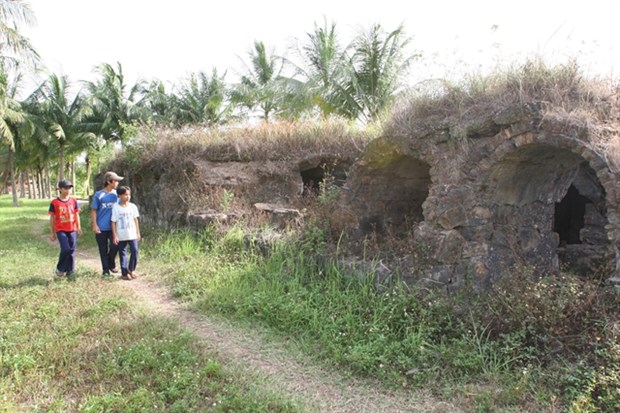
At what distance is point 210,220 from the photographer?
9.34m

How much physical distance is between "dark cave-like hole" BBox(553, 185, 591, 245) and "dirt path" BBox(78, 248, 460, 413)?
7.81 metres

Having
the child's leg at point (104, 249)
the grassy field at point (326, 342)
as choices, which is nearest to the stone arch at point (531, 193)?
the grassy field at point (326, 342)

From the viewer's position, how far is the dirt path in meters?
4.03

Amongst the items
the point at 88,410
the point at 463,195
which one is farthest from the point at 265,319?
the point at 463,195

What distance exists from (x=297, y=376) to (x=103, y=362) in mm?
2024

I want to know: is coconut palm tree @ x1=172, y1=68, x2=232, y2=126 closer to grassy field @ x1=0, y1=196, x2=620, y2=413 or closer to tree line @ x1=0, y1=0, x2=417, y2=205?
tree line @ x1=0, y1=0, x2=417, y2=205

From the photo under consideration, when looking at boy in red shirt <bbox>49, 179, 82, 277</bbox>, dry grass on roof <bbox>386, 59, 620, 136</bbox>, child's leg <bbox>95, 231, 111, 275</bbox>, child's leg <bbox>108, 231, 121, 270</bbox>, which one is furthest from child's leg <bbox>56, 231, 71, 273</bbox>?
dry grass on roof <bbox>386, 59, 620, 136</bbox>

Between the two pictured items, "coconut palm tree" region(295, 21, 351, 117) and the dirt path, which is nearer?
the dirt path

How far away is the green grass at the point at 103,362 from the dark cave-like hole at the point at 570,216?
29.1ft

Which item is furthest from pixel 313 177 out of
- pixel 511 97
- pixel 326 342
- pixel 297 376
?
pixel 297 376

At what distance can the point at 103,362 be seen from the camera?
461 centimetres

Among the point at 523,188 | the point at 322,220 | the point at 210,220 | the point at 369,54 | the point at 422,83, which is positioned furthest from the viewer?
the point at 369,54

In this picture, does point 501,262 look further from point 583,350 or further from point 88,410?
point 88,410

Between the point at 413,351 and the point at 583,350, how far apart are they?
64.2 inches
